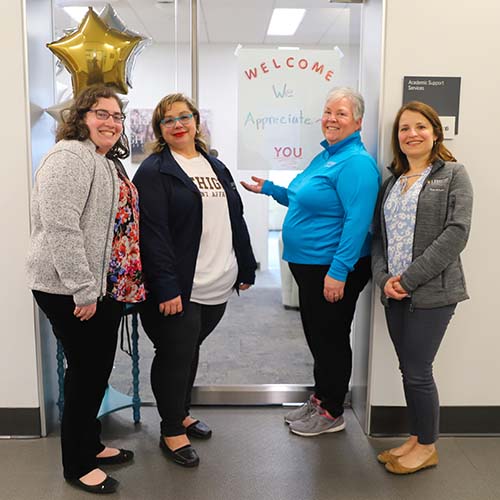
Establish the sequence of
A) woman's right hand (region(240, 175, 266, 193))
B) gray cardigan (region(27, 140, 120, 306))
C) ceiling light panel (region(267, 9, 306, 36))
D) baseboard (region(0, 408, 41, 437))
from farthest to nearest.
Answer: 1. ceiling light panel (region(267, 9, 306, 36))
2. woman's right hand (region(240, 175, 266, 193))
3. baseboard (region(0, 408, 41, 437))
4. gray cardigan (region(27, 140, 120, 306))

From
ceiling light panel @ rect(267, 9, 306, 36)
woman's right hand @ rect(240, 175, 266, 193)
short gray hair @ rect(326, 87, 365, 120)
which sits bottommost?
woman's right hand @ rect(240, 175, 266, 193)

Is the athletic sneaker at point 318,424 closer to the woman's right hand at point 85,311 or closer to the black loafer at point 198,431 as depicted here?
the black loafer at point 198,431

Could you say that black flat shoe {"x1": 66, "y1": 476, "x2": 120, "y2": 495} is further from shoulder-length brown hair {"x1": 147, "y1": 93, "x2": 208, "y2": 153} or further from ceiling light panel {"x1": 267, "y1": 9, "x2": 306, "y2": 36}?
ceiling light panel {"x1": 267, "y1": 9, "x2": 306, "y2": 36}

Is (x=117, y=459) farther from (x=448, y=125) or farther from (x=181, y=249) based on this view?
(x=448, y=125)

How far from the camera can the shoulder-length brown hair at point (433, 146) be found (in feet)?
6.32

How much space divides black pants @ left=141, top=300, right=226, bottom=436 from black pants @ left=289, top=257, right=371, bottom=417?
38cm

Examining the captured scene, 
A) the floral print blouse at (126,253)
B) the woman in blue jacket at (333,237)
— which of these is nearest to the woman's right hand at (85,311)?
the floral print blouse at (126,253)

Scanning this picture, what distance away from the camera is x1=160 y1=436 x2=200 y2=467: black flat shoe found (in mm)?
2074

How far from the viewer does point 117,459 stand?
82.4 inches

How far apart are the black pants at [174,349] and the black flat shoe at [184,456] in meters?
0.07

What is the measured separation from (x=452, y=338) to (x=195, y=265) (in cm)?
118

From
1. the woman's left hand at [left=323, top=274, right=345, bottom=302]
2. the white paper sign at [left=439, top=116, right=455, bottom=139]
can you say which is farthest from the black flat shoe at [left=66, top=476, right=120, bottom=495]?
the white paper sign at [left=439, top=116, right=455, bottom=139]

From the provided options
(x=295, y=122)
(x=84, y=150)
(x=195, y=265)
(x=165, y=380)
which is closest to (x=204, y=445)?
(x=165, y=380)

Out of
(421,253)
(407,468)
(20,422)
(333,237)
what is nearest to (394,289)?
(421,253)
